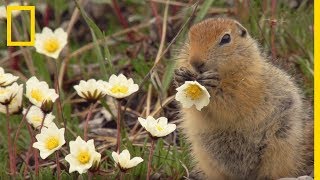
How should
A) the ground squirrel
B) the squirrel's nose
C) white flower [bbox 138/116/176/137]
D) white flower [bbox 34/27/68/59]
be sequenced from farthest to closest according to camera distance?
white flower [bbox 34/27/68/59], the ground squirrel, the squirrel's nose, white flower [bbox 138/116/176/137]

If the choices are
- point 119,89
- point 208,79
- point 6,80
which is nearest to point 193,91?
point 208,79

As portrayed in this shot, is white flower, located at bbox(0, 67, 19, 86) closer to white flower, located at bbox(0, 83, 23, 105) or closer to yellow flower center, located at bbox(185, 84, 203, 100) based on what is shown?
white flower, located at bbox(0, 83, 23, 105)

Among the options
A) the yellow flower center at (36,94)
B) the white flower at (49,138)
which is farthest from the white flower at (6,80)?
the white flower at (49,138)

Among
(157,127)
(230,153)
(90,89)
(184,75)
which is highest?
(184,75)

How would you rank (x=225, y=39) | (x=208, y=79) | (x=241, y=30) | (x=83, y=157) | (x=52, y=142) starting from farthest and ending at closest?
(x=241, y=30) < (x=225, y=39) < (x=208, y=79) < (x=52, y=142) < (x=83, y=157)

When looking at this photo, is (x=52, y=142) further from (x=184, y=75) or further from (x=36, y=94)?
(x=184, y=75)

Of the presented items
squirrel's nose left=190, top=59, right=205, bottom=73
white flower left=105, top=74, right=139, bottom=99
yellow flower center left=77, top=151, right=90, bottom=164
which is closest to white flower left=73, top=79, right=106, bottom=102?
white flower left=105, top=74, right=139, bottom=99
